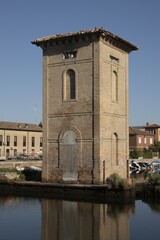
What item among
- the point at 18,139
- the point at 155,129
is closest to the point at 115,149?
the point at 18,139

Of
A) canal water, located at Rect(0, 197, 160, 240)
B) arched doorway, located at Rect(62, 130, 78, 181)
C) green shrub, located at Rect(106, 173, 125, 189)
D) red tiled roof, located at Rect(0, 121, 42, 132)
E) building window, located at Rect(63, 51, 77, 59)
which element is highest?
building window, located at Rect(63, 51, 77, 59)

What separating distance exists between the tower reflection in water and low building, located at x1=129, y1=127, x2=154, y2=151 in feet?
169

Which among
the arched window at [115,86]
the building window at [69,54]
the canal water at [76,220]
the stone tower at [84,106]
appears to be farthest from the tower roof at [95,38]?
the canal water at [76,220]

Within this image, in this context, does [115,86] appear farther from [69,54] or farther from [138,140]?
[138,140]

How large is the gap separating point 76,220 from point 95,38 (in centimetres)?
1233

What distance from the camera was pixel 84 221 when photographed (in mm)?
18797

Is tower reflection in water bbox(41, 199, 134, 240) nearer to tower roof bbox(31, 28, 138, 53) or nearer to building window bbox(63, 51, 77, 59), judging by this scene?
building window bbox(63, 51, 77, 59)

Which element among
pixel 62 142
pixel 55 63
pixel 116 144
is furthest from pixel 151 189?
pixel 55 63

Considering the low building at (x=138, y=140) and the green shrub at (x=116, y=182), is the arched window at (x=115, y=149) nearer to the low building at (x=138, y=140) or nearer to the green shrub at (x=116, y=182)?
the green shrub at (x=116, y=182)

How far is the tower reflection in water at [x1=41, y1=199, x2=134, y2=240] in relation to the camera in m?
16.5

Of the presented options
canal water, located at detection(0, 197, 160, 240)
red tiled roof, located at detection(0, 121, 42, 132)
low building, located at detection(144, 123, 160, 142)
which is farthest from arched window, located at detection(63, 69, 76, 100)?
low building, located at detection(144, 123, 160, 142)

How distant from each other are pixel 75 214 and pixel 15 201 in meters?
5.82

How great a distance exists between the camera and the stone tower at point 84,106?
26.2 meters

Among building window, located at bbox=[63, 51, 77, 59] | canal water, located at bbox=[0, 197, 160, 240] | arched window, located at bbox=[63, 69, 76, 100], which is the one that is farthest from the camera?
arched window, located at bbox=[63, 69, 76, 100]
